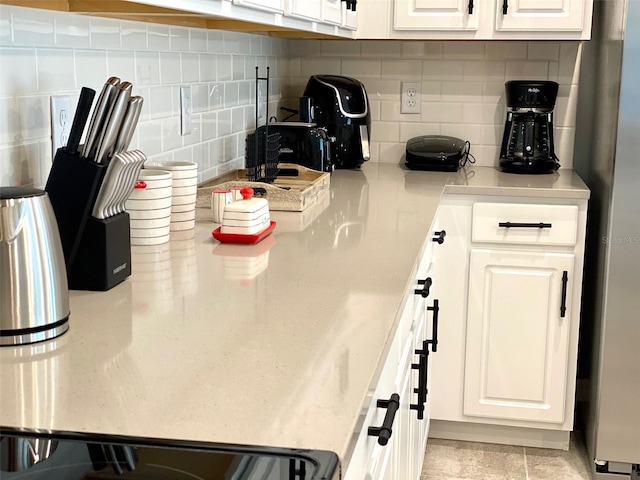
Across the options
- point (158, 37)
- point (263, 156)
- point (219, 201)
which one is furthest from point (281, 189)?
point (158, 37)

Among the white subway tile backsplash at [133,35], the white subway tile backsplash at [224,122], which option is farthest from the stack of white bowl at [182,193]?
the white subway tile backsplash at [224,122]

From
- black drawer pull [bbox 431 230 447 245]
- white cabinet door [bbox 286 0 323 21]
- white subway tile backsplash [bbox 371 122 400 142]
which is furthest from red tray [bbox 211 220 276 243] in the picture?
white subway tile backsplash [bbox 371 122 400 142]

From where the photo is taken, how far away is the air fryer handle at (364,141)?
3184 mm

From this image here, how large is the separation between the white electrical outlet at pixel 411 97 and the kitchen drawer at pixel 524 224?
0.76m

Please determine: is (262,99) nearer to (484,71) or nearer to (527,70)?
(484,71)

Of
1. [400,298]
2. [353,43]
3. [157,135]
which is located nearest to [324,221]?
[157,135]

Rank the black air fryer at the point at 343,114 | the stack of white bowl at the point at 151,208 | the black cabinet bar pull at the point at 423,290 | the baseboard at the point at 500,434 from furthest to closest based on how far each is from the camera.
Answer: the black air fryer at the point at 343,114
the baseboard at the point at 500,434
the black cabinet bar pull at the point at 423,290
the stack of white bowl at the point at 151,208

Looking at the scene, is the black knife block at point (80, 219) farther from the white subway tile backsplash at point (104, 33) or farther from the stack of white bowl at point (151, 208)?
the white subway tile backsplash at point (104, 33)

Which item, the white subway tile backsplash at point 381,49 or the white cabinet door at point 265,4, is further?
the white subway tile backsplash at point 381,49

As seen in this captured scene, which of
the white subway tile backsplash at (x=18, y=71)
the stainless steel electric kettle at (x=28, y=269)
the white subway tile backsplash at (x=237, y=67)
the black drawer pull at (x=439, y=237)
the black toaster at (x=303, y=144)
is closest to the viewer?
the stainless steel electric kettle at (x=28, y=269)

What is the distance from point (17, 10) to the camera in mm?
1500

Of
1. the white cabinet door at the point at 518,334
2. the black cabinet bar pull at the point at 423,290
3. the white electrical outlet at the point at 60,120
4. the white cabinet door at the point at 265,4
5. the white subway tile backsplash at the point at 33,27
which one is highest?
the white cabinet door at the point at 265,4

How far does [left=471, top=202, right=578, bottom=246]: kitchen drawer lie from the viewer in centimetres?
276

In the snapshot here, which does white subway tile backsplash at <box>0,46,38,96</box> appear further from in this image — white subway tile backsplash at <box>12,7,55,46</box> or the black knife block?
the black knife block
